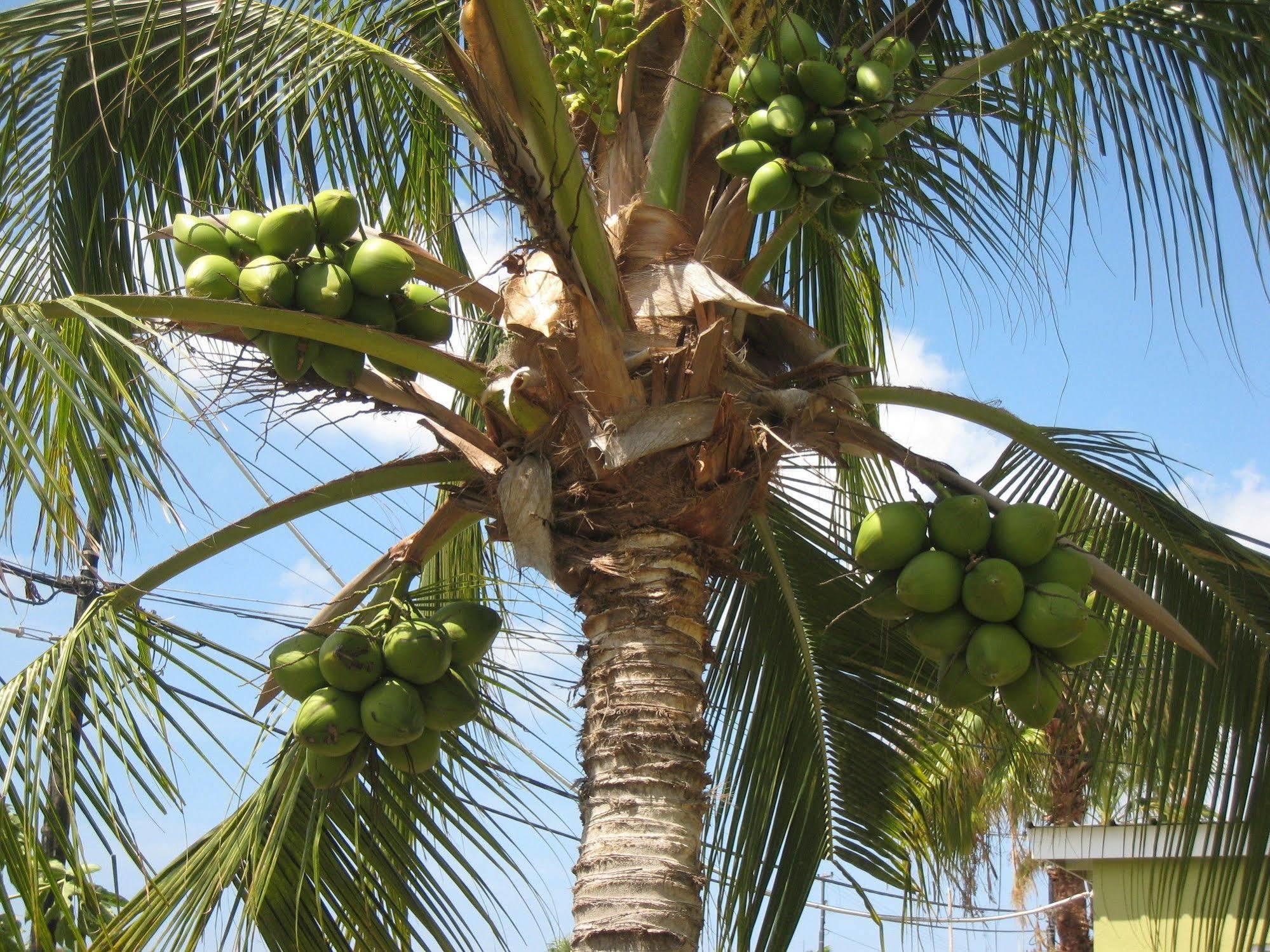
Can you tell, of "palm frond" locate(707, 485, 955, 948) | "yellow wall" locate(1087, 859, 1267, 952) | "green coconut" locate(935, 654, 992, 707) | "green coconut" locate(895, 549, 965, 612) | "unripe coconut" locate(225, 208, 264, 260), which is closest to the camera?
"green coconut" locate(895, 549, 965, 612)

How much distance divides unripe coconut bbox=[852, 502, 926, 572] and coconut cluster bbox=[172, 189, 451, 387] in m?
1.13

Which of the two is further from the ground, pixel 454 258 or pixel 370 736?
pixel 454 258

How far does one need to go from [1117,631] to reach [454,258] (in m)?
2.83

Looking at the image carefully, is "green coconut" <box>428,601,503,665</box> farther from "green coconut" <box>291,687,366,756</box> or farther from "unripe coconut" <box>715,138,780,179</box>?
"unripe coconut" <box>715,138,780,179</box>

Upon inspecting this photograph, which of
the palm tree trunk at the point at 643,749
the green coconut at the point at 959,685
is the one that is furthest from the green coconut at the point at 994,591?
the palm tree trunk at the point at 643,749

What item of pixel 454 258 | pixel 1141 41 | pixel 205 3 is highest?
pixel 205 3

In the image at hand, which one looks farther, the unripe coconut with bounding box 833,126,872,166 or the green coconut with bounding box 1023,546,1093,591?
the unripe coconut with bounding box 833,126,872,166

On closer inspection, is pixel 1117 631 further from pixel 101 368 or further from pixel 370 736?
pixel 101 368

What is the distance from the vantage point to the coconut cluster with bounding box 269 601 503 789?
9.76 ft

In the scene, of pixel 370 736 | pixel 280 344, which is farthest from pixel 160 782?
pixel 280 344

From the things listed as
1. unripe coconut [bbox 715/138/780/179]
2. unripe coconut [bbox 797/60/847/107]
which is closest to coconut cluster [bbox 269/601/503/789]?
unripe coconut [bbox 715/138/780/179]

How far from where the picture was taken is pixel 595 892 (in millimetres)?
2738

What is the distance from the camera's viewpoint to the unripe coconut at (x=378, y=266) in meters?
3.01

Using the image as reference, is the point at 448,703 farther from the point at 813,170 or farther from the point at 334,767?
the point at 813,170
